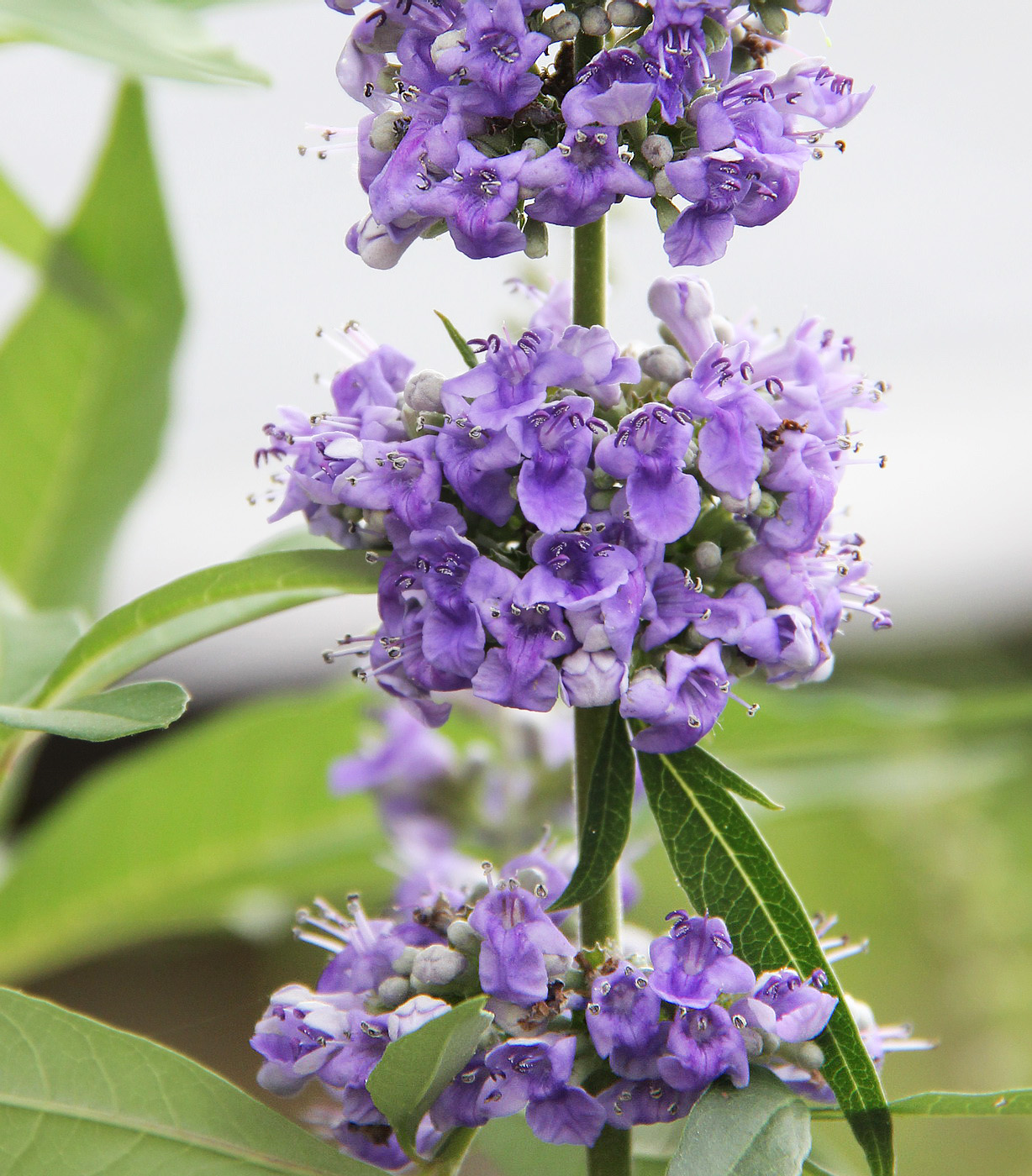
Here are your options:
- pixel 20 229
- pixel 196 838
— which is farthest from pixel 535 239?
pixel 196 838

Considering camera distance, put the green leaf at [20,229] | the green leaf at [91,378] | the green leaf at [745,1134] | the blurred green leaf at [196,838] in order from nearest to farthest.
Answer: the green leaf at [745,1134] → the green leaf at [20,229] → the green leaf at [91,378] → the blurred green leaf at [196,838]

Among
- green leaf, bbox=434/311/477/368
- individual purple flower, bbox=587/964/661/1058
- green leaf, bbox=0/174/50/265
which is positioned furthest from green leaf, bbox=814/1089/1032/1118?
green leaf, bbox=0/174/50/265

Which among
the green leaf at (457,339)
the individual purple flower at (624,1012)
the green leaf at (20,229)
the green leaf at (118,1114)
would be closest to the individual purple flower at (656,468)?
the green leaf at (457,339)

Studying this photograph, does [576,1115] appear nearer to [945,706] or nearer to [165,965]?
[945,706]

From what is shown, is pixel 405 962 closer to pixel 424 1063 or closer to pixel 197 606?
pixel 424 1063

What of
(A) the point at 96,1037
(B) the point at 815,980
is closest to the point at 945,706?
(B) the point at 815,980

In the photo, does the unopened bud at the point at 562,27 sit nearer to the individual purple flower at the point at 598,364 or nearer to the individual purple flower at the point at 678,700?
the individual purple flower at the point at 598,364
